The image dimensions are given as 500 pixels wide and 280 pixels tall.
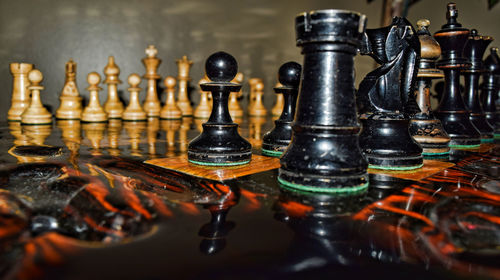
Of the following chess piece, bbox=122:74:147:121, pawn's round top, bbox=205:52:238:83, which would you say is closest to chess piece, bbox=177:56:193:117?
chess piece, bbox=122:74:147:121

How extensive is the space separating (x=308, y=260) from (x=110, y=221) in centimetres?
29

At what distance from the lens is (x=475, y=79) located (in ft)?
5.64

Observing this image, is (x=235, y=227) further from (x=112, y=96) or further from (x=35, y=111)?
→ (x=112, y=96)

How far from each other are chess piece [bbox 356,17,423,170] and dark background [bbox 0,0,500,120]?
92.4 inches

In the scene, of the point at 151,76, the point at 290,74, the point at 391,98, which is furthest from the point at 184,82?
the point at 391,98

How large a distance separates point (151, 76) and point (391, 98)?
2153 mm

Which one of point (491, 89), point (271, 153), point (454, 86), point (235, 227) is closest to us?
point (235, 227)

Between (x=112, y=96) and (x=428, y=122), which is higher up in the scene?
(x=112, y=96)

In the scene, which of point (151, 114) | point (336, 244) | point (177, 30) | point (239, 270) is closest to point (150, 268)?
point (239, 270)

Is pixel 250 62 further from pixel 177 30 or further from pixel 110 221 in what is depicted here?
pixel 110 221

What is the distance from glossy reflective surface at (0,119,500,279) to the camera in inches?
15.8

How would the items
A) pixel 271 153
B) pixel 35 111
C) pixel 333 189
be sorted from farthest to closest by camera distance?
pixel 35 111
pixel 271 153
pixel 333 189

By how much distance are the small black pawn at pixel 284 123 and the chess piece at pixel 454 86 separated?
2.11ft

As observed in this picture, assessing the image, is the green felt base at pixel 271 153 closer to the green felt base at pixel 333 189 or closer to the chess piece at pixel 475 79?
the green felt base at pixel 333 189
